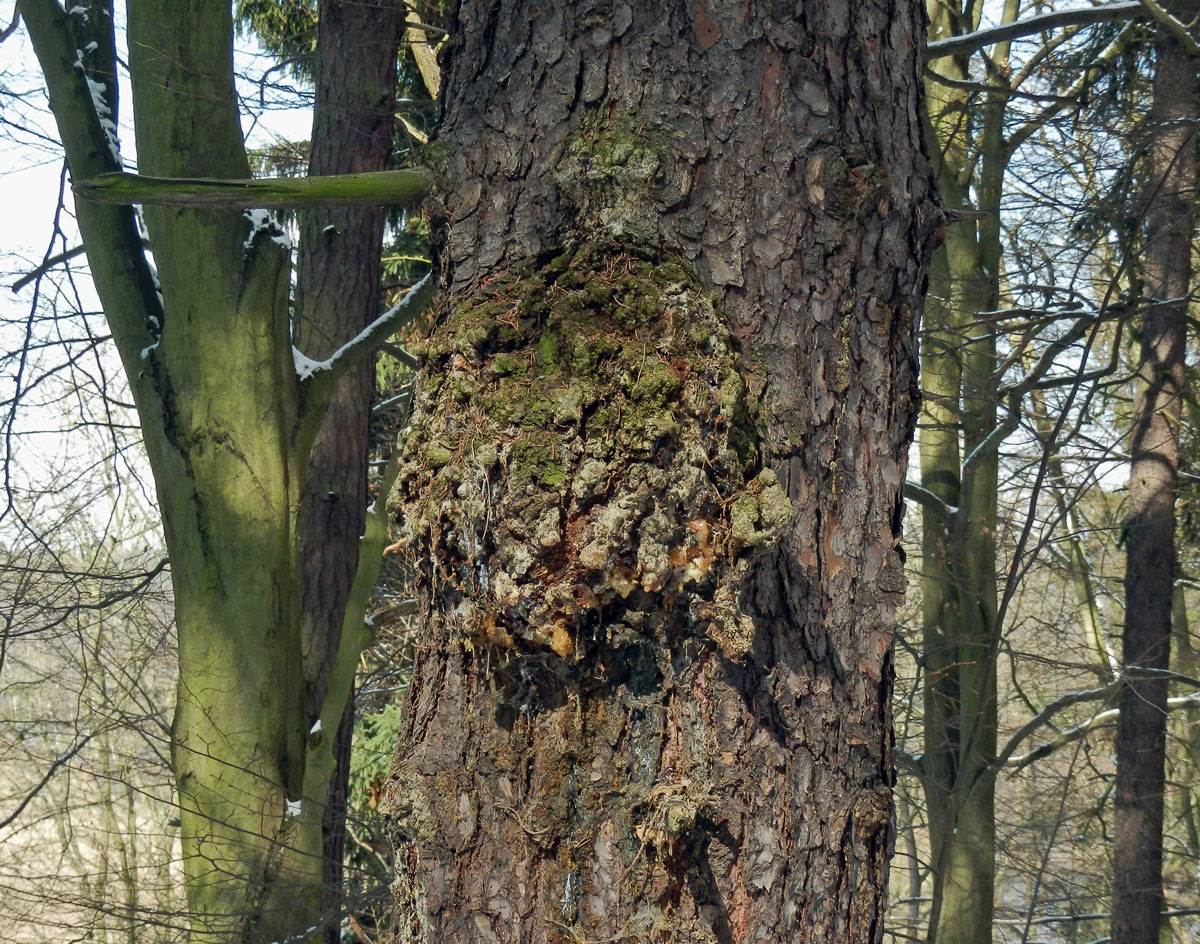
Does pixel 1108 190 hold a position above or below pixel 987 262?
below

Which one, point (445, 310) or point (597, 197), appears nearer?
point (597, 197)

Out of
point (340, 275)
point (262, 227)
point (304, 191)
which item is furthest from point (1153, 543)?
point (304, 191)

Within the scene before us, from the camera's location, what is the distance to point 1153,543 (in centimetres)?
723

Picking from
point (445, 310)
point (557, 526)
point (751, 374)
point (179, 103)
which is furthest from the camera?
point (179, 103)

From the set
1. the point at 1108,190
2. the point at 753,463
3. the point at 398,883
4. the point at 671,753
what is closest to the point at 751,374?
the point at 753,463

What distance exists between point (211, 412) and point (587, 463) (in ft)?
8.94

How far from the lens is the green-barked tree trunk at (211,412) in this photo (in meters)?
3.50

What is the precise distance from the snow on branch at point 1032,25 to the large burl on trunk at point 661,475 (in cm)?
232

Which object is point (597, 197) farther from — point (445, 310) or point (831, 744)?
point (831, 744)

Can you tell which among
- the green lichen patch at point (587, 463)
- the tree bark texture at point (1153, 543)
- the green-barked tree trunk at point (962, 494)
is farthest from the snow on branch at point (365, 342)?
the tree bark texture at point (1153, 543)

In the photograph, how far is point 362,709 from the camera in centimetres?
980

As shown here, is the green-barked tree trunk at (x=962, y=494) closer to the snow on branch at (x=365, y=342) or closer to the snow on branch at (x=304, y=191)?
the snow on branch at (x=365, y=342)

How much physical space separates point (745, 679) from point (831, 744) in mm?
185

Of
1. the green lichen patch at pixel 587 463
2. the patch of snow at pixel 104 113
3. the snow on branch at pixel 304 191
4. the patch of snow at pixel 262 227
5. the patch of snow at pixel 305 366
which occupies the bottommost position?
the green lichen patch at pixel 587 463
